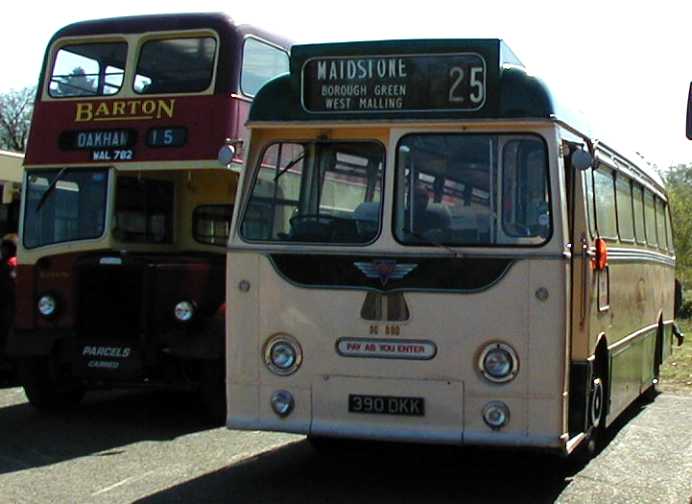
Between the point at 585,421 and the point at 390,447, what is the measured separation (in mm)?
2432

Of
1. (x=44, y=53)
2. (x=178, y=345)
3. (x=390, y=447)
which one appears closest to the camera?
(x=390, y=447)

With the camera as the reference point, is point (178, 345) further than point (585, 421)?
Yes

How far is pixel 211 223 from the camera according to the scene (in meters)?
12.5

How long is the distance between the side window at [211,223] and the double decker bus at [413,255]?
4.27m

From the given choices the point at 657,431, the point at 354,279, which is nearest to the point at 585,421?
the point at 354,279

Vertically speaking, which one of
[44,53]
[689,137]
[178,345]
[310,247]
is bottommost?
[178,345]

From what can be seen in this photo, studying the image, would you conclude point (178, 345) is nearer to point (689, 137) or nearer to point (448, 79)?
point (448, 79)

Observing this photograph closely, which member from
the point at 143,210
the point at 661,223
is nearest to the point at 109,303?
the point at 143,210

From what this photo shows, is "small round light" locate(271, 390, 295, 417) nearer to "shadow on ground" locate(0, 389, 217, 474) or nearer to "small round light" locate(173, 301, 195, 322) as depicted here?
"shadow on ground" locate(0, 389, 217, 474)

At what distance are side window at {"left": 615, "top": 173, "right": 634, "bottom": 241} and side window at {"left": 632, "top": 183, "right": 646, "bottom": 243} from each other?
0.31 metres

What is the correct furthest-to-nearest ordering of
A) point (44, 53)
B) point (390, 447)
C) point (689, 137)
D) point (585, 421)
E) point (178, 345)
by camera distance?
1. point (44, 53)
2. point (178, 345)
3. point (390, 447)
4. point (585, 421)
5. point (689, 137)

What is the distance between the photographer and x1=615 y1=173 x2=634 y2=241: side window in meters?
10.4

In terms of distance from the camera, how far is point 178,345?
11.0 meters

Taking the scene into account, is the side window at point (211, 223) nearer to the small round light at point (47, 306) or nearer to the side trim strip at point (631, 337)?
the small round light at point (47, 306)
